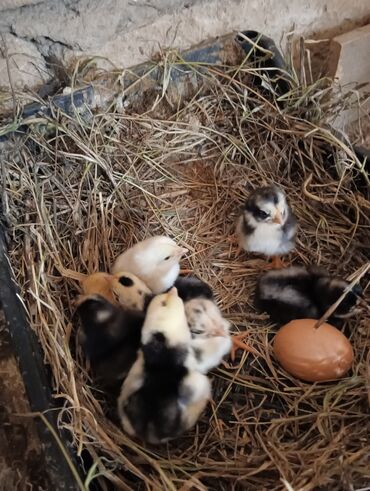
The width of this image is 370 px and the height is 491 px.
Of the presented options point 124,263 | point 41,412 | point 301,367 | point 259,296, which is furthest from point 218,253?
point 41,412

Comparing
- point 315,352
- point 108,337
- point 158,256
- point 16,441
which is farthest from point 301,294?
point 16,441

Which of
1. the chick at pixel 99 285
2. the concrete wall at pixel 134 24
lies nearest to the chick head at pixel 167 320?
the chick at pixel 99 285

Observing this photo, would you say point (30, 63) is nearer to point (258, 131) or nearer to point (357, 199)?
point (258, 131)

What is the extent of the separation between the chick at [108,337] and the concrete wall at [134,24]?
0.81m

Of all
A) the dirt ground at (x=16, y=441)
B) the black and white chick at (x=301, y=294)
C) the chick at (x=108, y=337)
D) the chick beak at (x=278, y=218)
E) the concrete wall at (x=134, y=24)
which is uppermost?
the concrete wall at (x=134, y=24)

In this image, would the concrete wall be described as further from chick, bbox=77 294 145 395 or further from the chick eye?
chick, bbox=77 294 145 395

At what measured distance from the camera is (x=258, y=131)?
184 cm

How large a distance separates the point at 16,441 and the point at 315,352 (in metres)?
0.75

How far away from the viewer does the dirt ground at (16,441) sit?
4.40 feet

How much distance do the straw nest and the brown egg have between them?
3cm

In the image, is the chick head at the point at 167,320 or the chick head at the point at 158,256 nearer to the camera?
the chick head at the point at 167,320

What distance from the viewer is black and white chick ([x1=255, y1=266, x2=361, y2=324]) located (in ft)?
4.95

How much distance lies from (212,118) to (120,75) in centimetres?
32

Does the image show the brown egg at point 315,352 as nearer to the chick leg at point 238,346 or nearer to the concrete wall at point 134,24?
the chick leg at point 238,346
